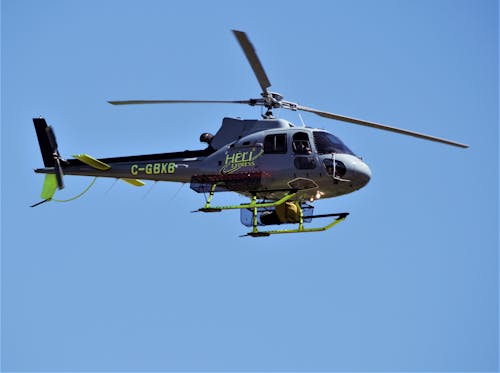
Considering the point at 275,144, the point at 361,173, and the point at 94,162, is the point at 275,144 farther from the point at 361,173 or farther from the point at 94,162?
the point at 94,162

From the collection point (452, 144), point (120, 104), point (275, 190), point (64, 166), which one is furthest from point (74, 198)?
point (452, 144)

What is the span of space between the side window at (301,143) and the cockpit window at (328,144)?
20 cm

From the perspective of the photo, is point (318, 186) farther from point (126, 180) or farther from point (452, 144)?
point (126, 180)

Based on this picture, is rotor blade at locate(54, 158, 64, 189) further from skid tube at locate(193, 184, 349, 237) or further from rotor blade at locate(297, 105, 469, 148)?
rotor blade at locate(297, 105, 469, 148)

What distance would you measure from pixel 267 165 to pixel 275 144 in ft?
1.81

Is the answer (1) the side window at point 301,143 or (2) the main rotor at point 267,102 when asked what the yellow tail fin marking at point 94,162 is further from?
(1) the side window at point 301,143

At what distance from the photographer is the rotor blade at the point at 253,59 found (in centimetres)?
1875

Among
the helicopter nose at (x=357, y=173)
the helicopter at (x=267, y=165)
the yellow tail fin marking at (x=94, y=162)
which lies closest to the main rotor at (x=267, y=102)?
the helicopter at (x=267, y=165)

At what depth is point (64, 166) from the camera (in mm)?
23391

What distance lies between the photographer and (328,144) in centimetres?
2105

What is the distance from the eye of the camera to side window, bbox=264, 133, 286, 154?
21.2 meters

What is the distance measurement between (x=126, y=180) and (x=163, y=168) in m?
1.30

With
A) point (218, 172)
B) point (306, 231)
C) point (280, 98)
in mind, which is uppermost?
point (280, 98)

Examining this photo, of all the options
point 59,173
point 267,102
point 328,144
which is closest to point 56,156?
point 59,173
